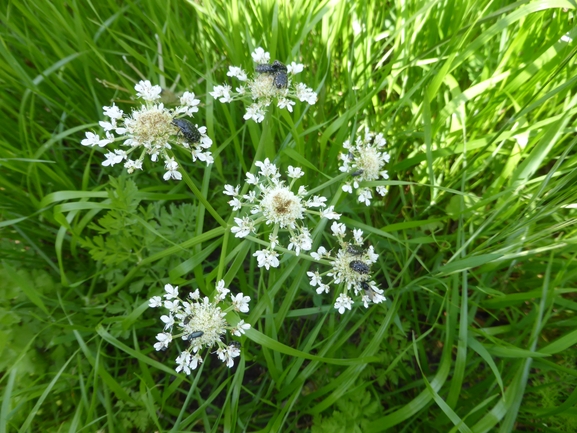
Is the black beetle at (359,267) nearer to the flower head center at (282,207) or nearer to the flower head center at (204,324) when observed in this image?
the flower head center at (282,207)

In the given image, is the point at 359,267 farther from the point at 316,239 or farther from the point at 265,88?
the point at 265,88

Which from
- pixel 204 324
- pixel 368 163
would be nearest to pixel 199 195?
pixel 204 324

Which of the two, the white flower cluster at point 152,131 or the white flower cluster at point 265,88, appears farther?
the white flower cluster at point 265,88

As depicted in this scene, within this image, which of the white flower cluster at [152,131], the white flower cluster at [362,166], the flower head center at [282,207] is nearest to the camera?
the white flower cluster at [152,131]

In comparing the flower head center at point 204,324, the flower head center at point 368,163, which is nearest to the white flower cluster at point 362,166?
the flower head center at point 368,163

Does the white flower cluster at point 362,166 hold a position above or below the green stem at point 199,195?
above

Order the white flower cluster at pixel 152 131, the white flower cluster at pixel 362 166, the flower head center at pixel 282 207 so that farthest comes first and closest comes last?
the white flower cluster at pixel 362 166, the flower head center at pixel 282 207, the white flower cluster at pixel 152 131

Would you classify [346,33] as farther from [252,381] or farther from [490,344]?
[252,381]

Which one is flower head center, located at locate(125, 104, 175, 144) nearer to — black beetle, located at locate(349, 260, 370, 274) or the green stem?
the green stem

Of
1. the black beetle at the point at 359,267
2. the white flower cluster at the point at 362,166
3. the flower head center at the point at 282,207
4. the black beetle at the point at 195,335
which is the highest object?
the white flower cluster at the point at 362,166
